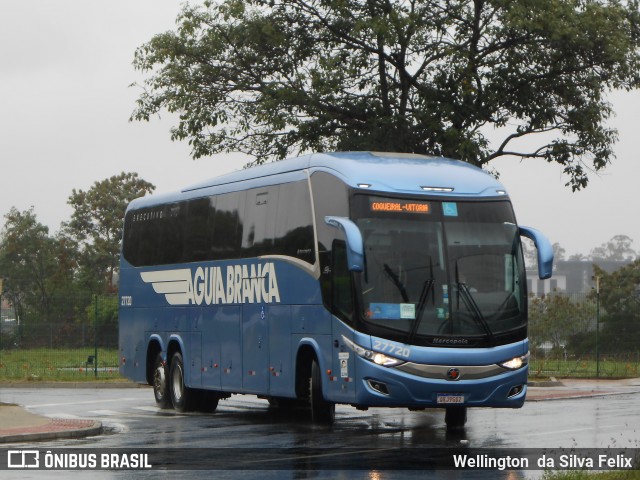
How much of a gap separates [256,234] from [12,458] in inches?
271

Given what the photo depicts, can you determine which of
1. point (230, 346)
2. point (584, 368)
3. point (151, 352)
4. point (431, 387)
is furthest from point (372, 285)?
point (584, 368)

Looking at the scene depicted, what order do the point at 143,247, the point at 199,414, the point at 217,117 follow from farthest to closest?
the point at 217,117
the point at 143,247
the point at 199,414

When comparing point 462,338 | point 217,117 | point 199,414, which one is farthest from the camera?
point 217,117

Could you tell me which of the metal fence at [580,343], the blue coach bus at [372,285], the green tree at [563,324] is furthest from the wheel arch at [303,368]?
the green tree at [563,324]

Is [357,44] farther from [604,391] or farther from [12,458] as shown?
[12,458]

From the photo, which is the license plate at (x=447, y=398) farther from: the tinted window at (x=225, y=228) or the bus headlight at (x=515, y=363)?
the tinted window at (x=225, y=228)

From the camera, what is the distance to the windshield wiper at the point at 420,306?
1802 centimetres

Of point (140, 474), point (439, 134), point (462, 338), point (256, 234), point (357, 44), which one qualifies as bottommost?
point (140, 474)

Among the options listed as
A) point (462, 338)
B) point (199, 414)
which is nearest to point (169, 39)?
point (199, 414)

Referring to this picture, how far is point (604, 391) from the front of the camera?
30.3 m

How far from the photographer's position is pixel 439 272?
724 inches

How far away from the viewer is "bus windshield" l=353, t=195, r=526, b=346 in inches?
715

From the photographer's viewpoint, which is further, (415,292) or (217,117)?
(217,117)

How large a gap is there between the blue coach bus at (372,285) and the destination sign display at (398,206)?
0.8 inches
